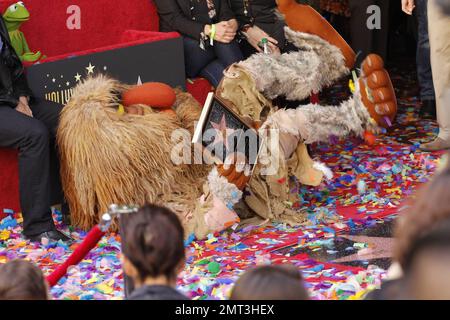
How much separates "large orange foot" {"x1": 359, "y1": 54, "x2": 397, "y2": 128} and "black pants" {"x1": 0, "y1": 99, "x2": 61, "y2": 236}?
1.64 m

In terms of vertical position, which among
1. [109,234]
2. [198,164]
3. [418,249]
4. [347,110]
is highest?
[418,249]

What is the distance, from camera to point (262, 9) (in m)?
5.76

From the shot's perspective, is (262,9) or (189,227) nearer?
(189,227)

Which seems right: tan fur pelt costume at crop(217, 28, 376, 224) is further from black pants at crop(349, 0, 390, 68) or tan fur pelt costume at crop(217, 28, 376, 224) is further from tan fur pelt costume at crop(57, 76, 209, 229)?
black pants at crop(349, 0, 390, 68)

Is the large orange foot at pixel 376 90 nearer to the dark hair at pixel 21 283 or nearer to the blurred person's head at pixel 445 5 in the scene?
the blurred person's head at pixel 445 5

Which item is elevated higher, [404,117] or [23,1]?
[23,1]

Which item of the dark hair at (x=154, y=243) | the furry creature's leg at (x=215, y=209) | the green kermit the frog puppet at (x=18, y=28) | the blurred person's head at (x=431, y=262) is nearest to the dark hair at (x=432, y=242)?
the blurred person's head at (x=431, y=262)

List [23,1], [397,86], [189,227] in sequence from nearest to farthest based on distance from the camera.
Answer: [189,227]
[23,1]
[397,86]

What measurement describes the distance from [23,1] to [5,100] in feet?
3.35

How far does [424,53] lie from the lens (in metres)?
6.34

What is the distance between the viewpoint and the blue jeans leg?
6.14 metres

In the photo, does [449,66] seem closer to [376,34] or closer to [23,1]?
[376,34]

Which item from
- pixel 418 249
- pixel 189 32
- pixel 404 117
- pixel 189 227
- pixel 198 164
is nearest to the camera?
pixel 418 249

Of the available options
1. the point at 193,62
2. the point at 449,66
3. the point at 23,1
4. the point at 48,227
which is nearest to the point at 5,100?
the point at 48,227
